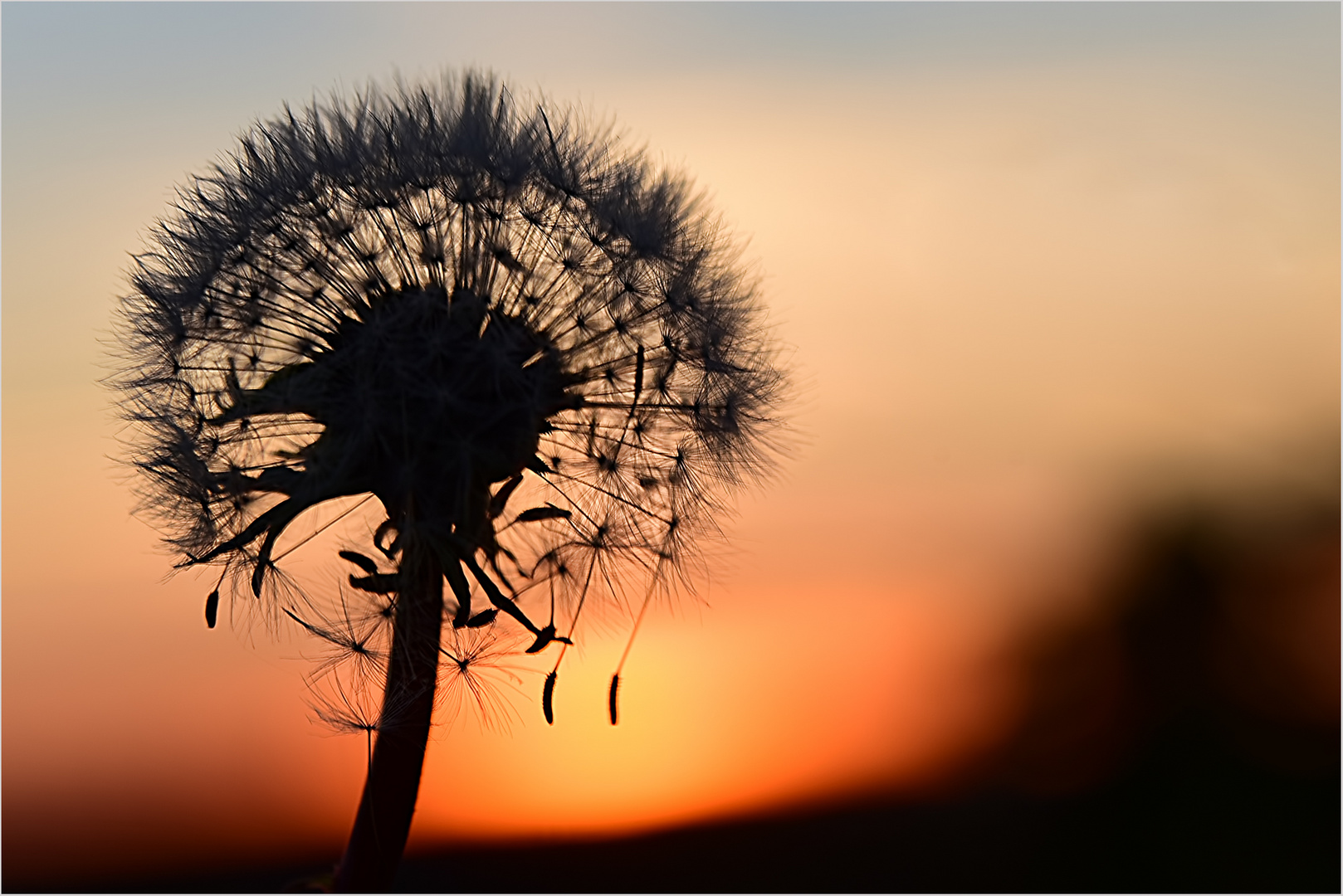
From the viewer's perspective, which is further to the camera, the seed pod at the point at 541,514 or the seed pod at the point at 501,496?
the seed pod at the point at 541,514

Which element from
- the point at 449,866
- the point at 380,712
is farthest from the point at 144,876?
the point at 380,712

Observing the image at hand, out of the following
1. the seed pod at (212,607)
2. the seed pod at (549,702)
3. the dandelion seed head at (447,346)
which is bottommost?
the seed pod at (549,702)

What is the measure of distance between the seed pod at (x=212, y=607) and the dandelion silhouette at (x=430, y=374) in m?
0.01

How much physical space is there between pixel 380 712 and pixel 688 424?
1852mm

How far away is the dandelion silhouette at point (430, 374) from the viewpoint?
424 cm

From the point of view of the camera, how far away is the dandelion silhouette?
424cm

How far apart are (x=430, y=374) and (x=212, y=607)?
1.46 metres

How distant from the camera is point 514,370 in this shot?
4203mm

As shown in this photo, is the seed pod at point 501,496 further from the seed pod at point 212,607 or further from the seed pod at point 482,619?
the seed pod at point 212,607

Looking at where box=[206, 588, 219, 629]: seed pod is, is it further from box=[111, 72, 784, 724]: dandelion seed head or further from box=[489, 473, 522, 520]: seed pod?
box=[489, 473, 522, 520]: seed pod

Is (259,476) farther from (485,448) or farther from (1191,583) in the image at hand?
(1191,583)

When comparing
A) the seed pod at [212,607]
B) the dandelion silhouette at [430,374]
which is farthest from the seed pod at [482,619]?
the seed pod at [212,607]

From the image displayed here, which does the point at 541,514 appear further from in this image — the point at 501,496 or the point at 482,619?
the point at 482,619

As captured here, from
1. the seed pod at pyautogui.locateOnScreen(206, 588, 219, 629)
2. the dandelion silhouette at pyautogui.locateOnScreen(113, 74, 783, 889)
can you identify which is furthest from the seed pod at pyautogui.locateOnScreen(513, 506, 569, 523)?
the seed pod at pyautogui.locateOnScreen(206, 588, 219, 629)
